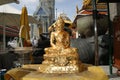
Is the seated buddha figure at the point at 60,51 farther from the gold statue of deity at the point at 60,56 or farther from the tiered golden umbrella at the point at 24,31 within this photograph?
the tiered golden umbrella at the point at 24,31

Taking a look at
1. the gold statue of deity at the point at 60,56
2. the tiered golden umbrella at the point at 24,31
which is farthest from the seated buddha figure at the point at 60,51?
the tiered golden umbrella at the point at 24,31

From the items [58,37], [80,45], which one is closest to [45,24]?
[80,45]

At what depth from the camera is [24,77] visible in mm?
4754

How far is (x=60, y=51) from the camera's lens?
553cm

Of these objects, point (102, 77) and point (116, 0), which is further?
point (116, 0)

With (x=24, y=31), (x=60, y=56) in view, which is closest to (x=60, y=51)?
(x=60, y=56)

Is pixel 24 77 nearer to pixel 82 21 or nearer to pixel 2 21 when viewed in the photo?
pixel 82 21

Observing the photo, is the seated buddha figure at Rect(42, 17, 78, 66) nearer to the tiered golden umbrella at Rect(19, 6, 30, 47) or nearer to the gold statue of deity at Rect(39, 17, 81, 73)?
the gold statue of deity at Rect(39, 17, 81, 73)

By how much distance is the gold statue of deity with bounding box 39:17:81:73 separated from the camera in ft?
17.3

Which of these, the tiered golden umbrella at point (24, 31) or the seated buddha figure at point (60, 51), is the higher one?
the tiered golden umbrella at point (24, 31)

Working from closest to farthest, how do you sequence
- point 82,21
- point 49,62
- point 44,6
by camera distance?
point 49,62, point 82,21, point 44,6

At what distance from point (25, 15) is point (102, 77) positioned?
8.66 meters

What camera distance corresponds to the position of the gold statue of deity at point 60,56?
528 centimetres

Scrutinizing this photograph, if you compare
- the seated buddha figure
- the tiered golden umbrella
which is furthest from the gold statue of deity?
the tiered golden umbrella
